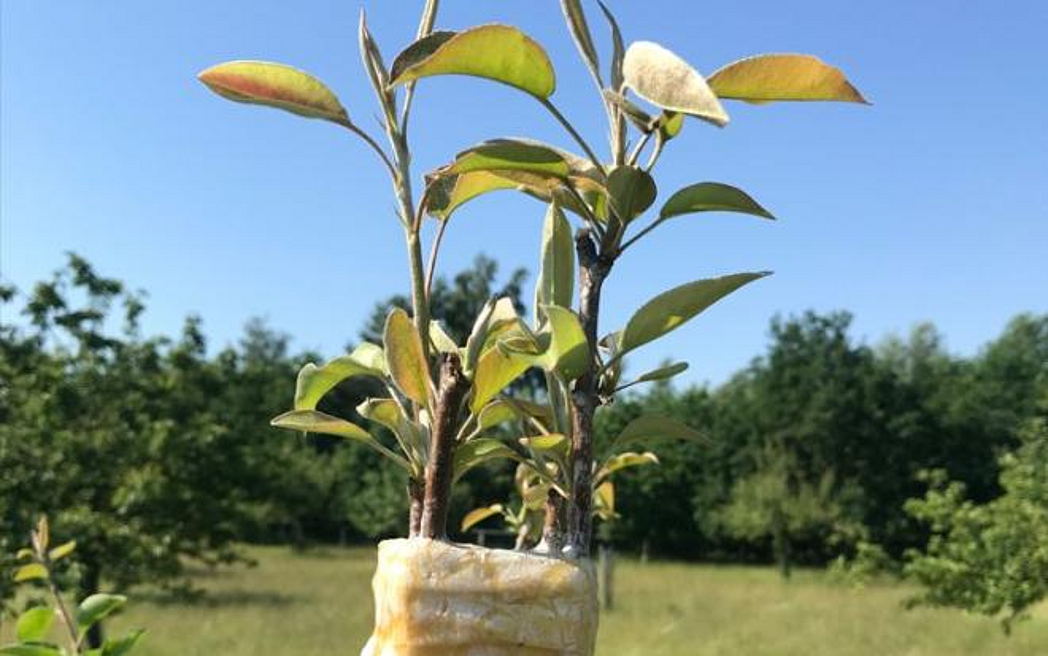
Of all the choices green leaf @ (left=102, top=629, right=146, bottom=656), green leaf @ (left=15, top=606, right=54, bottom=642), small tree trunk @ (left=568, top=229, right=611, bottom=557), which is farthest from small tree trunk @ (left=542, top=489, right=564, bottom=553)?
green leaf @ (left=15, top=606, right=54, bottom=642)

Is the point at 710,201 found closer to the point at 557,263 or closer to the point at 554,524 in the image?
the point at 557,263

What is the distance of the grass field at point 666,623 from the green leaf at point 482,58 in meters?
8.22

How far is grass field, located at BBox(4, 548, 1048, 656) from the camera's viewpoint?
9.09 metres

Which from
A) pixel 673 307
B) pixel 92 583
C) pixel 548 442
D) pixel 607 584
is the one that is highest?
pixel 673 307

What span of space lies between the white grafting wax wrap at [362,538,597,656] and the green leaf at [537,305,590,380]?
0.12 metres

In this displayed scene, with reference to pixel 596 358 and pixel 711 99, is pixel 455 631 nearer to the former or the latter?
pixel 596 358

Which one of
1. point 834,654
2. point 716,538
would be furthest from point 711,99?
point 716,538

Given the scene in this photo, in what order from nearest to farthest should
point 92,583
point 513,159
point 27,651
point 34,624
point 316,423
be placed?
point 513,159
point 316,423
point 27,651
point 34,624
point 92,583

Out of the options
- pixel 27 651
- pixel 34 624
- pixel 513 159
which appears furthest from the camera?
pixel 34 624

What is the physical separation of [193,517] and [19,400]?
1587 millimetres

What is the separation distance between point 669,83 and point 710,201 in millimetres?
152

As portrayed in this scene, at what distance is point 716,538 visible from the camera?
1041 inches

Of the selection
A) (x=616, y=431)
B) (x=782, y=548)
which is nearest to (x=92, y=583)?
(x=616, y=431)

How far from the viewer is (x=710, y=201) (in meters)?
0.67
